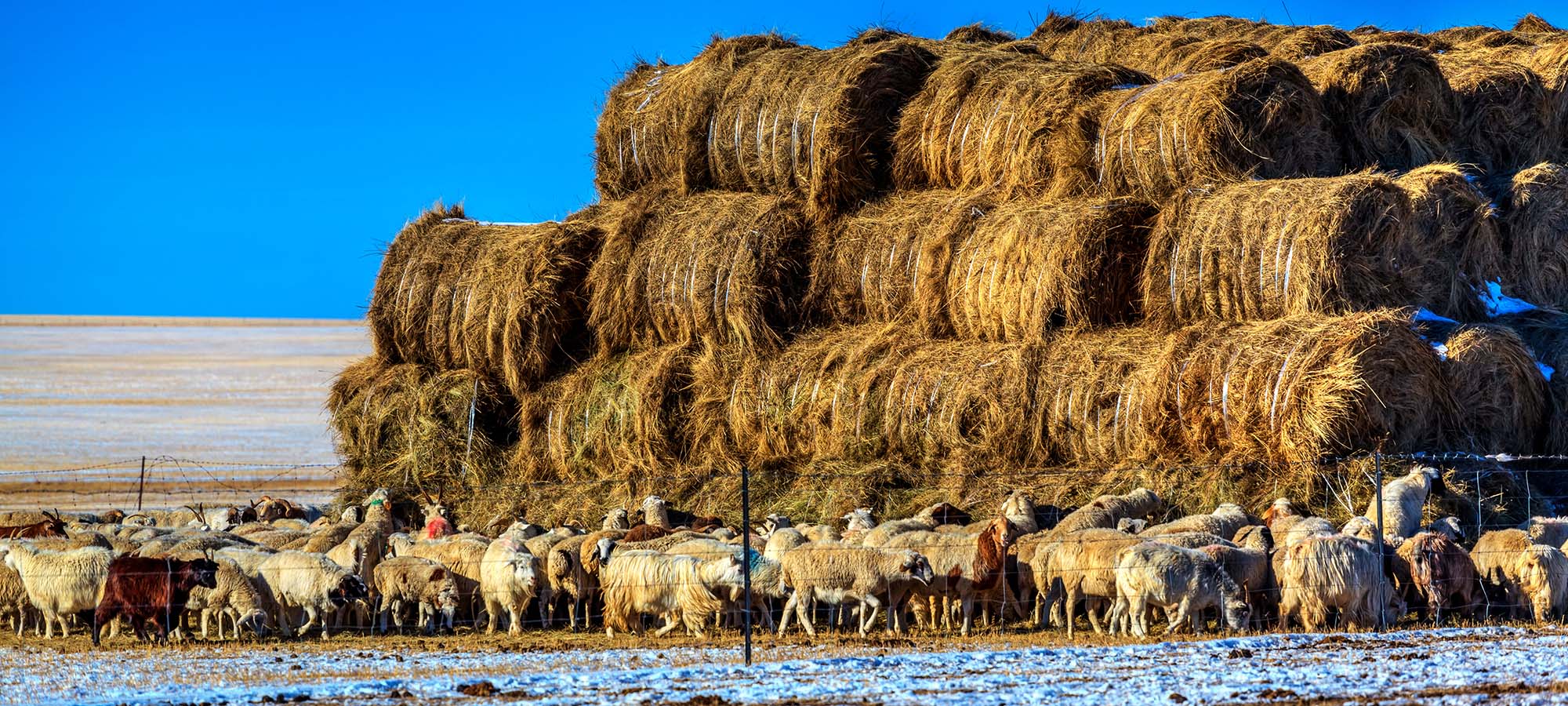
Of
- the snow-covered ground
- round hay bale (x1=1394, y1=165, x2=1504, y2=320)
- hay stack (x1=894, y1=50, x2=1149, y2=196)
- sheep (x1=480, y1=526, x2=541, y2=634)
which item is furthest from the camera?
hay stack (x1=894, y1=50, x2=1149, y2=196)

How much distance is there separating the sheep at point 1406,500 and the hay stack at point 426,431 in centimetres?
1010

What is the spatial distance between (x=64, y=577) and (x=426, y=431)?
649cm

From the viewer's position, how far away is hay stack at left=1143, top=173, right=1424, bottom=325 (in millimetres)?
15148

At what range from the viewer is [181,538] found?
1677 cm

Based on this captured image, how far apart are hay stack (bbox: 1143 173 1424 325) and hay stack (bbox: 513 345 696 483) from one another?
17.6ft

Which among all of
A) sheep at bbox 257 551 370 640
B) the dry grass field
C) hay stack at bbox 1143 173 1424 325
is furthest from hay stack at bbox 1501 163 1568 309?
the dry grass field

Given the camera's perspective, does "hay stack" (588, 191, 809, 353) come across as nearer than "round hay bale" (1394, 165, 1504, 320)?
No

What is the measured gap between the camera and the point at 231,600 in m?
14.3

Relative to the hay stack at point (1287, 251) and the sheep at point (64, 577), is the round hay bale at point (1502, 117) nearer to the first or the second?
the hay stack at point (1287, 251)

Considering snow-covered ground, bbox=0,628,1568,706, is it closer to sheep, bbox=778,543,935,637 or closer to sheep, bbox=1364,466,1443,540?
sheep, bbox=778,543,935,637

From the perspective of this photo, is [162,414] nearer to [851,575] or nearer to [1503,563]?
[851,575]

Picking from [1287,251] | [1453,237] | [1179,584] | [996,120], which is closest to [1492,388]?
[1453,237]

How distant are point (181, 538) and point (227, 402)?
116 feet

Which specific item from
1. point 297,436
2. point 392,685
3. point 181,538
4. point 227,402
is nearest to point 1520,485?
point 392,685
